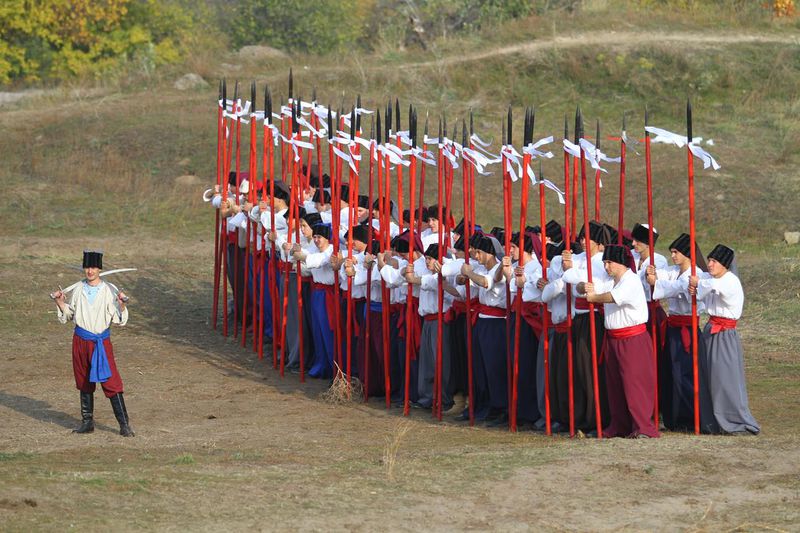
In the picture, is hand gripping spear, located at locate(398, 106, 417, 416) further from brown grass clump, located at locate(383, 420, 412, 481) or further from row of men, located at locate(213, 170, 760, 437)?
brown grass clump, located at locate(383, 420, 412, 481)

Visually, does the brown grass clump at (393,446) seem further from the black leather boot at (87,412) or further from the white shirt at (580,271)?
the black leather boot at (87,412)

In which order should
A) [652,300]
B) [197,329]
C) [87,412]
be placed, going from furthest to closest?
[197,329] → [87,412] → [652,300]

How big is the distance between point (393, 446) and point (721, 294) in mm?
2585

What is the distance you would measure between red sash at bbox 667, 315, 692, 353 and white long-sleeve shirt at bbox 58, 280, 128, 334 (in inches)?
162

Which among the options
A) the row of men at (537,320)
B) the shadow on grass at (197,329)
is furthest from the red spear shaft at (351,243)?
the shadow on grass at (197,329)

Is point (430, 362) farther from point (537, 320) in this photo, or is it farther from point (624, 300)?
point (624, 300)

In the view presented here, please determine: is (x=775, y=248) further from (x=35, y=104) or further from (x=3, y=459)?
(x=35, y=104)

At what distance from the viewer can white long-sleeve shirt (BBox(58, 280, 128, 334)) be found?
10.6 metres

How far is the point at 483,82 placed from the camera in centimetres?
2711

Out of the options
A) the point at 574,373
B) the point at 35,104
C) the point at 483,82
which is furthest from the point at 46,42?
the point at 574,373

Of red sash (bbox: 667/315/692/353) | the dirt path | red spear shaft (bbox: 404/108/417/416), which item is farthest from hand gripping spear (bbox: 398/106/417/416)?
the dirt path

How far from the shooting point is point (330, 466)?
29.7 feet

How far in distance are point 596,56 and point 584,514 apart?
20.2 metres

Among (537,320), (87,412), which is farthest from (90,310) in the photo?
(537,320)
